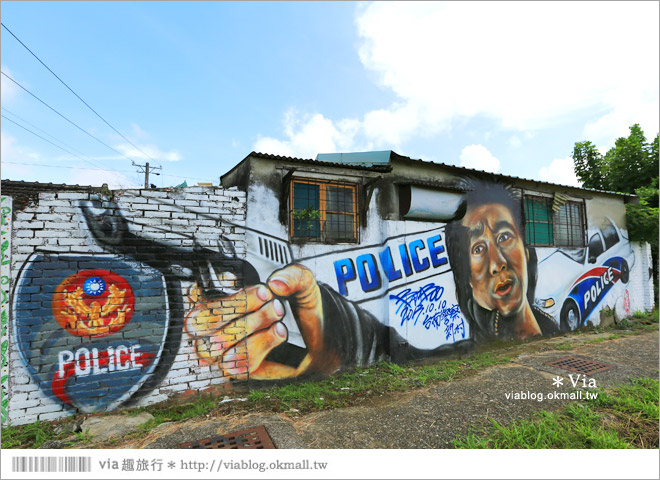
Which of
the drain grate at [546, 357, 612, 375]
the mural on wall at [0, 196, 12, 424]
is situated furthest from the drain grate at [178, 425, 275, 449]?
the drain grate at [546, 357, 612, 375]

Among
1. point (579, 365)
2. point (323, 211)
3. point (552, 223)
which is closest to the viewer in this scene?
point (323, 211)

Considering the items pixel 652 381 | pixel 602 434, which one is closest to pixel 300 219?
pixel 602 434

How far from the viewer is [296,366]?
203 inches

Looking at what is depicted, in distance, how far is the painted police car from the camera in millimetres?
8148

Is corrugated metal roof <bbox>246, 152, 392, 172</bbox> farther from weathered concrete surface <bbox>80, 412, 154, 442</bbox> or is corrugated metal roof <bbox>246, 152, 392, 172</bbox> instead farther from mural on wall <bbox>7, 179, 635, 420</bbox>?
weathered concrete surface <bbox>80, 412, 154, 442</bbox>

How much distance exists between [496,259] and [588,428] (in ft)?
13.6

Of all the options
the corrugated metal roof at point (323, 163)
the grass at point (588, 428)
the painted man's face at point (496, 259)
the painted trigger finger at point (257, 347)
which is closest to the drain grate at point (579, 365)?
the grass at point (588, 428)

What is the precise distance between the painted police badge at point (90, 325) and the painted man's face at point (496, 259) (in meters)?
6.12

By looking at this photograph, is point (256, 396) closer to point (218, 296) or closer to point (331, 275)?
point (218, 296)

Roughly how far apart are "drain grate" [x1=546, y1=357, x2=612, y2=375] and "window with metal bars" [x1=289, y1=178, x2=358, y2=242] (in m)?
4.59

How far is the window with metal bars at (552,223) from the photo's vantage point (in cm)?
802

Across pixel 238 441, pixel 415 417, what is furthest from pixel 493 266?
pixel 238 441

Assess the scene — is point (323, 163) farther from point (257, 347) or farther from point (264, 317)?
point (257, 347)
